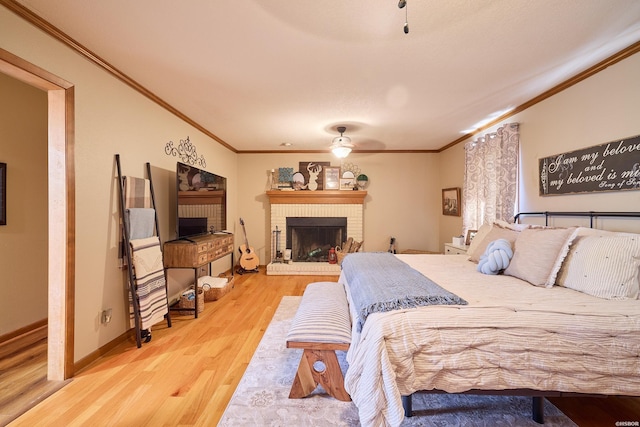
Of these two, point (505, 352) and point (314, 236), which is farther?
point (314, 236)

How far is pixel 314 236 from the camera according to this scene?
534 cm

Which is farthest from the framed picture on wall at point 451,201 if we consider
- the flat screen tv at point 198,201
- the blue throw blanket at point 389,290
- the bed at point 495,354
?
the flat screen tv at point 198,201

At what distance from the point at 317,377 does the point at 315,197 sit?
149 inches

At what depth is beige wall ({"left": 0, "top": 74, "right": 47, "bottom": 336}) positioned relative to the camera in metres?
2.33

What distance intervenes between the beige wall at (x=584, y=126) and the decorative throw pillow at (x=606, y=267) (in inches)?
20.2

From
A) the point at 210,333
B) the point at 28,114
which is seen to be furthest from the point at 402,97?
the point at 28,114

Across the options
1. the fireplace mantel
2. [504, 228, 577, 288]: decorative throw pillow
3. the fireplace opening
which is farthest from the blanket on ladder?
[504, 228, 577, 288]: decorative throw pillow

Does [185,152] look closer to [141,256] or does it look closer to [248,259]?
[141,256]

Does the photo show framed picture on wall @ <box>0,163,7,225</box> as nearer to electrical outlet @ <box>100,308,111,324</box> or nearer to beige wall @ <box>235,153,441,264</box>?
electrical outlet @ <box>100,308,111,324</box>

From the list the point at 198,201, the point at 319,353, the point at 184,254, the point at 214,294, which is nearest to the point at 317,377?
the point at 319,353

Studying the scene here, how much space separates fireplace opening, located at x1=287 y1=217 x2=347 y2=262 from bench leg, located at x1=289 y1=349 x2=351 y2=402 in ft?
11.8

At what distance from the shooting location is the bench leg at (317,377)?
64.7 inches

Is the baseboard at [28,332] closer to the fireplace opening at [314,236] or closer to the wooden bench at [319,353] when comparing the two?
the wooden bench at [319,353]

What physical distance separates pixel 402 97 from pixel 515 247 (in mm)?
1820
